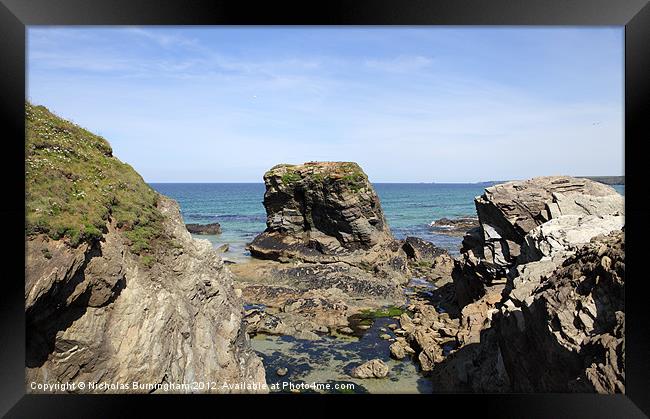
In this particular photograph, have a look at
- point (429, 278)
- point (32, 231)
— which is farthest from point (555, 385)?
point (429, 278)

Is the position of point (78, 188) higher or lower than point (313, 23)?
lower

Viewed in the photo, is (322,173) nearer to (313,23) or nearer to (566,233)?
(566,233)

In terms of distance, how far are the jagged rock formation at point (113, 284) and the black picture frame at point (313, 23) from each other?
395 mm

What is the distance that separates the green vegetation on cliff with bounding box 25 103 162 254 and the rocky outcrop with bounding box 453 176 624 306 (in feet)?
43.5

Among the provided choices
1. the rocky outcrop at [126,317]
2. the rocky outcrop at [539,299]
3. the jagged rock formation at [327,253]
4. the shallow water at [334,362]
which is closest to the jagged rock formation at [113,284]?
the rocky outcrop at [126,317]

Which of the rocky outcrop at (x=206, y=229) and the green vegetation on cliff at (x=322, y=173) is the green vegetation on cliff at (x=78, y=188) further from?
the rocky outcrop at (x=206, y=229)

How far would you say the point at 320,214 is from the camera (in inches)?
1527

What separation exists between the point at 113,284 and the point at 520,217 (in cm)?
1838

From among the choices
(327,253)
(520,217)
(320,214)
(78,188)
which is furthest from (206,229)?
(78,188)

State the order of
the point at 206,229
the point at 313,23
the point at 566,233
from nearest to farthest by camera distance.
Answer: the point at 313,23
the point at 566,233
the point at 206,229

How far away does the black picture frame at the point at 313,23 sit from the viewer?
23.5 feet

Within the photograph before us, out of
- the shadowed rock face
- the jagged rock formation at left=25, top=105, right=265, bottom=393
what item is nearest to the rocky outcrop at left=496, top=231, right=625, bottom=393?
the jagged rock formation at left=25, top=105, right=265, bottom=393

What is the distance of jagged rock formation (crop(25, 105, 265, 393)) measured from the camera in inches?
295

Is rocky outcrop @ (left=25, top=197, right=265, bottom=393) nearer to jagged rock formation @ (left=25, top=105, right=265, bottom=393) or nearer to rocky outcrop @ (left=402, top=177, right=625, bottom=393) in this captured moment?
jagged rock formation @ (left=25, top=105, right=265, bottom=393)
